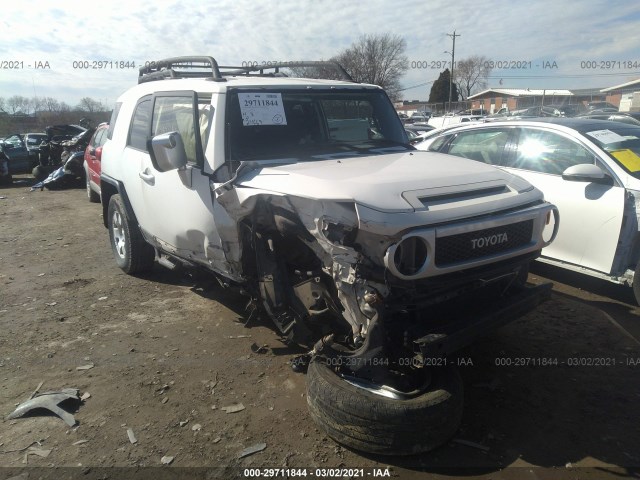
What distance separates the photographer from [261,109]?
4.00 m

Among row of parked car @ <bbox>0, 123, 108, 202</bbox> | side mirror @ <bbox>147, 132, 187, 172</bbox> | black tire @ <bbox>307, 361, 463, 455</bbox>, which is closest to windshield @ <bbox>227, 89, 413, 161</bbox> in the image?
side mirror @ <bbox>147, 132, 187, 172</bbox>

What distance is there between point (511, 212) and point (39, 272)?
572 centimetres

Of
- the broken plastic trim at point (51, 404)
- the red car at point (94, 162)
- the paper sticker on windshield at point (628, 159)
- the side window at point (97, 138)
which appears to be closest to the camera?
the broken plastic trim at point (51, 404)

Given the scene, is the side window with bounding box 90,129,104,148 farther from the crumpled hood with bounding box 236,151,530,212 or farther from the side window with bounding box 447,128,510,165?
the crumpled hood with bounding box 236,151,530,212

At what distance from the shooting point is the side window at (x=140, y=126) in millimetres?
5148

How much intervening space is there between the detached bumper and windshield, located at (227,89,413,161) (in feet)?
5.39

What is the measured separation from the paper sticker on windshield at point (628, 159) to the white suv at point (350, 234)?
1.71m

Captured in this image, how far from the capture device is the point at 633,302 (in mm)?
4949

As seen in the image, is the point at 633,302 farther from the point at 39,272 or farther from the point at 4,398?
the point at 39,272

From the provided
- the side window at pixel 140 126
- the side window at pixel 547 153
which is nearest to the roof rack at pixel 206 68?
the side window at pixel 140 126

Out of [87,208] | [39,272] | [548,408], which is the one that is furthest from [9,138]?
[548,408]

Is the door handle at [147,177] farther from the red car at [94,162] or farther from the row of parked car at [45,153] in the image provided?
the row of parked car at [45,153]

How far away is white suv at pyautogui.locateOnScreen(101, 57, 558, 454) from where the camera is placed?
2.82 meters

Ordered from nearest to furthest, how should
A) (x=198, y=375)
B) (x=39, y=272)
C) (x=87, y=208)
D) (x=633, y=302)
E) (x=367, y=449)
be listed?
(x=367, y=449)
(x=198, y=375)
(x=633, y=302)
(x=39, y=272)
(x=87, y=208)
